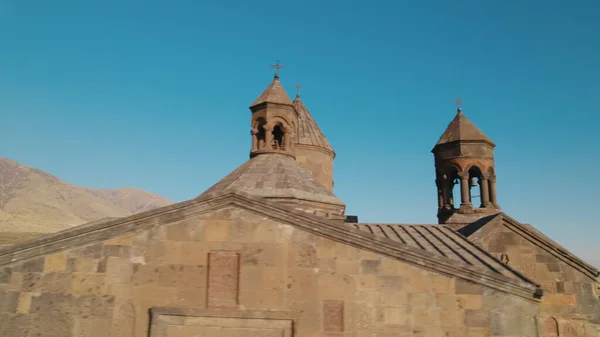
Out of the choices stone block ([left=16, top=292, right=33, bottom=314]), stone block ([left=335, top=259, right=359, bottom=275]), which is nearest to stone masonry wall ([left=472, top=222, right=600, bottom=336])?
stone block ([left=335, top=259, right=359, bottom=275])

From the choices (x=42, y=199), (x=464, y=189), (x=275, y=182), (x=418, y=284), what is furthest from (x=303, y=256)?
(x=42, y=199)

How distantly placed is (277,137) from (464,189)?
6140 millimetres

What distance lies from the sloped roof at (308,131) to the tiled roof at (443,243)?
617 cm

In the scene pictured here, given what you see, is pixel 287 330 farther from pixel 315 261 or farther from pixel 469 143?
pixel 469 143

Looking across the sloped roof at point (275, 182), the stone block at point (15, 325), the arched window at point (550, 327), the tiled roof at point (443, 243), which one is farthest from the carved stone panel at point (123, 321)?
the arched window at point (550, 327)

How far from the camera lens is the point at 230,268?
4.98 meters

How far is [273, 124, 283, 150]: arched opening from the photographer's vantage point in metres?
12.1

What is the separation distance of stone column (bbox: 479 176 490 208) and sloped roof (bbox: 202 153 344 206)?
5564 mm

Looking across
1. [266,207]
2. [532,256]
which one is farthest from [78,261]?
[532,256]

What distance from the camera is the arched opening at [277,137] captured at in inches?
477


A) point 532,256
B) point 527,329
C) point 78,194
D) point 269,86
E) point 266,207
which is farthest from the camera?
point 78,194

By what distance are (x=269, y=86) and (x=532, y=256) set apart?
8.30m

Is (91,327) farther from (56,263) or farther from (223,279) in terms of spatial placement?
(223,279)

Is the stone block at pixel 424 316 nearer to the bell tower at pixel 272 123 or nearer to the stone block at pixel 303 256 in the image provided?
the stone block at pixel 303 256
